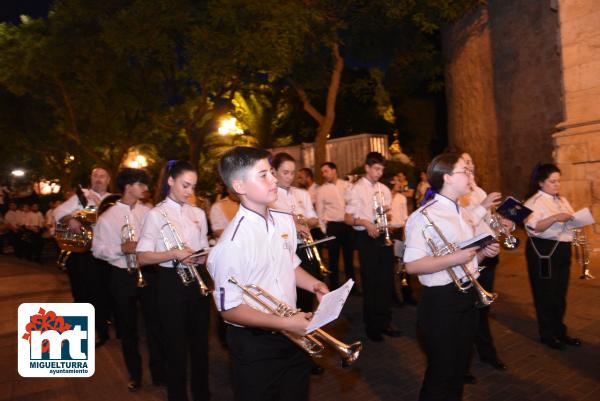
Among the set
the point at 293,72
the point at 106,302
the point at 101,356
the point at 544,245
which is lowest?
the point at 101,356

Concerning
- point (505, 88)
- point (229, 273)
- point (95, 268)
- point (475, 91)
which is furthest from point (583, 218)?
point (475, 91)

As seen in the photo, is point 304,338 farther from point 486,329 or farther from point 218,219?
point 218,219

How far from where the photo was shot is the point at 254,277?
276 cm

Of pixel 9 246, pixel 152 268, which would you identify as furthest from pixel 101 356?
pixel 9 246

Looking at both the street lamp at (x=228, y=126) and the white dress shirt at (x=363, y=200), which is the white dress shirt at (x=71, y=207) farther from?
the street lamp at (x=228, y=126)

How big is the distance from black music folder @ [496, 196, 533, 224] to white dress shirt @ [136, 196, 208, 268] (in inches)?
103

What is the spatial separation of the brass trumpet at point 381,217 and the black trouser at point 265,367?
146 inches

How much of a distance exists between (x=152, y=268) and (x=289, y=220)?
2252mm

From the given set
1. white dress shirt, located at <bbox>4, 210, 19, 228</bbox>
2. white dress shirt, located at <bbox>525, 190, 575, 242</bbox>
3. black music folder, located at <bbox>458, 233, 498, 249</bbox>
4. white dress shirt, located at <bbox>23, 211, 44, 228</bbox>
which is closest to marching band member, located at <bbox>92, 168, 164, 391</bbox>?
black music folder, located at <bbox>458, 233, 498, 249</bbox>

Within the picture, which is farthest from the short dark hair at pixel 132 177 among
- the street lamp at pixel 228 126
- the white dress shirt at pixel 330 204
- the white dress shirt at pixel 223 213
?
the street lamp at pixel 228 126

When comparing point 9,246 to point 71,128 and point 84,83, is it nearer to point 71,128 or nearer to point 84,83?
point 71,128

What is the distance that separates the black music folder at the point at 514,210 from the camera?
468 centimetres

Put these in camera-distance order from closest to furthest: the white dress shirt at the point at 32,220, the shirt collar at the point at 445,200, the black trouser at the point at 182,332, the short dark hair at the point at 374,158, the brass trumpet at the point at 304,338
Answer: the brass trumpet at the point at 304,338, the shirt collar at the point at 445,200, the black trouser at the point at 182,332, the short dark hair at the point at 374,158, the white dress shirt at the point at 32,220

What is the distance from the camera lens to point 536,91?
55.3ft
